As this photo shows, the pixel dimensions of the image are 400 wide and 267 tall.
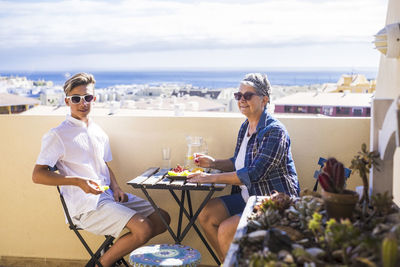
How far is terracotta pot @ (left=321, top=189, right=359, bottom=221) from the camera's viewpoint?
1817mm

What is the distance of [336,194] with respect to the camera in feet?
6.00

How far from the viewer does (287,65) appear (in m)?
84.7

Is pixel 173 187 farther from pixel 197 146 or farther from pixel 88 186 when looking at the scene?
pixel 197 146

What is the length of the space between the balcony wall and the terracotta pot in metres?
1.88

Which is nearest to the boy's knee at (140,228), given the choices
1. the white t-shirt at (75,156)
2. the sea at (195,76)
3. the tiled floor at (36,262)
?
the white t-shirt at (75,156)

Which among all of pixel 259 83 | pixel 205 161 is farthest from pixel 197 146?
pixel 259 83

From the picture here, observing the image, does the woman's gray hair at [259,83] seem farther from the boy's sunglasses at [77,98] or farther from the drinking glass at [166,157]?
the boy's sunglasses at [77,98]

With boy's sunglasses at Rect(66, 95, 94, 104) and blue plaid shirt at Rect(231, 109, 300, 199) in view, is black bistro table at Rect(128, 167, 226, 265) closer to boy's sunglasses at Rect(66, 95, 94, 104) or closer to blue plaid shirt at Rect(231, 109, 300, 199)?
blue plaid shirt at Rect(231, 109, 300, 199)

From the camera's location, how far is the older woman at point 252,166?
2949mm

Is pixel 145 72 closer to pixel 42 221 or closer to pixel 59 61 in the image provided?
pixel 59 61

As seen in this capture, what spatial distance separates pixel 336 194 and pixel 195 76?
258ft

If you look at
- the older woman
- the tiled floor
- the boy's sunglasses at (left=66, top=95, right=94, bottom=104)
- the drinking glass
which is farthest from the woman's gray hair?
the tiled floor

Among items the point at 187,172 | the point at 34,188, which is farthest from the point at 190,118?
the point at 34,188

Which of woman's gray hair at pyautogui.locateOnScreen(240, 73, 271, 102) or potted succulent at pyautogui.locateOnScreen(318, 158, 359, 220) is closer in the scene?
potted succulent at pyautogui.locateOnScreen(318, 158, 359, 220)
